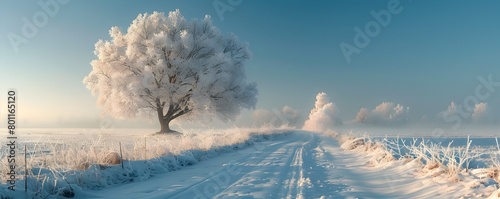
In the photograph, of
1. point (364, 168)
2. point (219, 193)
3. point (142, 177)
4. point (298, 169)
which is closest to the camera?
point (219, 193)

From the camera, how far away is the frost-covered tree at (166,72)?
25.6 metres

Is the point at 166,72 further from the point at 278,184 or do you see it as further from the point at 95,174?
the point at 278,184

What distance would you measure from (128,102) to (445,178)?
21.8m

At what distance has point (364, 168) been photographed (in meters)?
11.6

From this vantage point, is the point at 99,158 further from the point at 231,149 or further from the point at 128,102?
the point at 128,102

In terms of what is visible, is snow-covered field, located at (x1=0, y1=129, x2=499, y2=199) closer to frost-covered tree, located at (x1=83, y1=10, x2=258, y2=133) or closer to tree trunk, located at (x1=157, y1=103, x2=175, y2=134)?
frost-covered tree, located at (x1=83, y1=10, x2=258, y2=133)

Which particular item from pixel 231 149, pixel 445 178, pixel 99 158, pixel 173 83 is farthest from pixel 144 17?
pixel 445 178

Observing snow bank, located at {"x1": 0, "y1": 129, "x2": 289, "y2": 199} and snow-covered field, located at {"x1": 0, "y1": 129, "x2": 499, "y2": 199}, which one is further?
snow-covered field, located at {"x1": 0, "y1": 129, "x2": 499, "y2": 199}

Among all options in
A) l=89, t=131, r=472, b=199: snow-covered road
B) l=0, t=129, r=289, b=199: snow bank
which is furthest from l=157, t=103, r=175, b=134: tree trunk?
l=89, t=131, r=472, b=199: snow-covered road

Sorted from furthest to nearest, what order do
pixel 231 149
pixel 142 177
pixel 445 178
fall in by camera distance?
pixel 231 149
pixel 142 177
pixel 445 178

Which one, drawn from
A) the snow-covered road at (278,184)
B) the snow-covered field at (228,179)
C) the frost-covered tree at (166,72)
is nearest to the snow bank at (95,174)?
the snow-covered field at (228,179)

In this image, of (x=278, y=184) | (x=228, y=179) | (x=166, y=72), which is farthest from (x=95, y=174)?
(x=166, y=72)

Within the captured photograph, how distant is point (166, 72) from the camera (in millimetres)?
26094

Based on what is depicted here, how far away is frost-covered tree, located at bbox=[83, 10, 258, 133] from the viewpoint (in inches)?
1009
